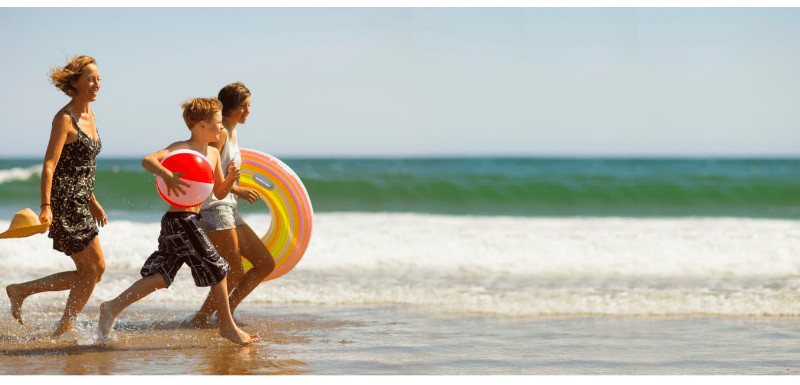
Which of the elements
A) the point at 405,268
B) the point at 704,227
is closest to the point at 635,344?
the point at 405,268

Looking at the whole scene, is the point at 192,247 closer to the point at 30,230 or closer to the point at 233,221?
the point at 233,221

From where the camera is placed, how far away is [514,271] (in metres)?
8.26

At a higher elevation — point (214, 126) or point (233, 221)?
point (214, 126)

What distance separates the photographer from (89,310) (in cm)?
603

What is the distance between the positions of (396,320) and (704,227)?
862 cm

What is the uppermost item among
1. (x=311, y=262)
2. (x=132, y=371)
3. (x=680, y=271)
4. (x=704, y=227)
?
(x=704, y=227)

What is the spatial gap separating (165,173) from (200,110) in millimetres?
423

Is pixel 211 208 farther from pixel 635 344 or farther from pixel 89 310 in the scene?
pixel 635 344

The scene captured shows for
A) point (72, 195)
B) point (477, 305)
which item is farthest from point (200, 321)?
point (477, 305)

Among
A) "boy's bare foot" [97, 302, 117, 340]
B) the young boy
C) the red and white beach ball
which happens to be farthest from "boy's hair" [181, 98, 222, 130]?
"boy's bare foot" [97, 302, 117, 340]

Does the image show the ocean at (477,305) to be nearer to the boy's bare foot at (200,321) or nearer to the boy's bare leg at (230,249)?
the boy's bare foot at (200,321)

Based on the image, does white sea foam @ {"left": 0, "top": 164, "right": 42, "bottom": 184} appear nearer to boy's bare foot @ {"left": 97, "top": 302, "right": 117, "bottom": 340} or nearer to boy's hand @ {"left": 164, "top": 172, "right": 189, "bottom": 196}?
boy's bare foot @ {"left": 97, "top": 302, "right": 117, "bottom": 340}

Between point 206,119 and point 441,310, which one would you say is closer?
point 206,119

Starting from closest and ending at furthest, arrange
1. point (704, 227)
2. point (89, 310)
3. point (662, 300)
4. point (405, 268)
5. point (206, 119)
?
point (206, 119) < point (89, 310) < point (662, 300) < point (405, 268) < point (704, 227)
